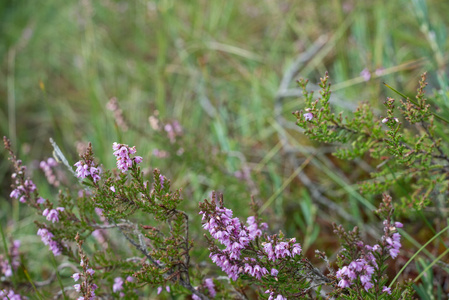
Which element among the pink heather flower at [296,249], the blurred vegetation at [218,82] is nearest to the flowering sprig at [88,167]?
the blurred vegetation at [218,82]

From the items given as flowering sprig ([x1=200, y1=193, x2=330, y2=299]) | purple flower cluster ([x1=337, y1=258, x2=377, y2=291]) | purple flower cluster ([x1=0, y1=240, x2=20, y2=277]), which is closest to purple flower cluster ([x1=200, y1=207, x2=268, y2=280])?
flowering sprig ([x1=200, y1=193, x2=330, y2=299])

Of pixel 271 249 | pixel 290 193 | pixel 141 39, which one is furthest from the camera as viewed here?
pixel 141 39

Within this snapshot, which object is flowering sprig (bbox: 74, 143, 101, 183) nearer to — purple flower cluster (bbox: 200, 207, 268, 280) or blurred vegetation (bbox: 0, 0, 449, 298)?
purple flower cluster (bbox: 200, 207, 268, 280)

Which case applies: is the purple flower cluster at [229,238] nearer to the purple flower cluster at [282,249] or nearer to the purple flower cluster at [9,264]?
the purple flower cluster at [282,249]

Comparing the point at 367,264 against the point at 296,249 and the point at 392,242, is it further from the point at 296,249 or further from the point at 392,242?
the point at 296,249

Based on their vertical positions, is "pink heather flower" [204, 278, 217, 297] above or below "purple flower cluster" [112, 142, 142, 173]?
below

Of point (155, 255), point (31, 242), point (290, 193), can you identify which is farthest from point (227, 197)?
point (31, 242)

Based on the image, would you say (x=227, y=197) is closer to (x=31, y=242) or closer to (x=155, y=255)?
(x=155, y=255)
